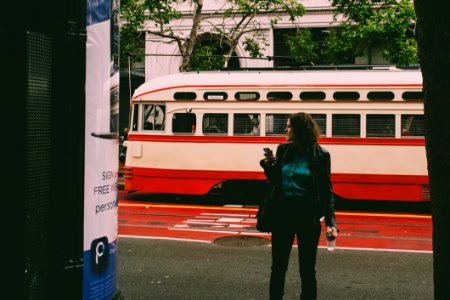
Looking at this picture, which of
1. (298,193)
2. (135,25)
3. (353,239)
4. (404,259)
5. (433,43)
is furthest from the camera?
(135,25)

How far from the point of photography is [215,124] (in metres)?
13.2

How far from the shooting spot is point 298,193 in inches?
185

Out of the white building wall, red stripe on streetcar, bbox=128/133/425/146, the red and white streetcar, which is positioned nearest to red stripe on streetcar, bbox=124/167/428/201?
the red and white streetcar

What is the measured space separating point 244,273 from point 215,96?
6.91m

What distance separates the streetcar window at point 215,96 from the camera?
13.1 m

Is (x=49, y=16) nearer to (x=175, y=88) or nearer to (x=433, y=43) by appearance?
(x=433, y=43)

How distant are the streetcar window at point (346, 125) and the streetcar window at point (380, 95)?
20.4 inches

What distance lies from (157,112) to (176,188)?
1.96 meters

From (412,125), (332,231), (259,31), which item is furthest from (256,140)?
(259,31)

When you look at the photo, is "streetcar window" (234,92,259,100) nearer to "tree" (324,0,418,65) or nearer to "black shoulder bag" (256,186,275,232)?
"tree" (324,0,418,65)

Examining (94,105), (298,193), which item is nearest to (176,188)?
(298,193)

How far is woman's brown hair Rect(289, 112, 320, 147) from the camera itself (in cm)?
475

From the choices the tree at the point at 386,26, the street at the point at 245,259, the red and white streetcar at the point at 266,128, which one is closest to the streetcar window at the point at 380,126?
the red and white streetcar at the point at 266,128

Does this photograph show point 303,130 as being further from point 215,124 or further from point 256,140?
point 215,124
